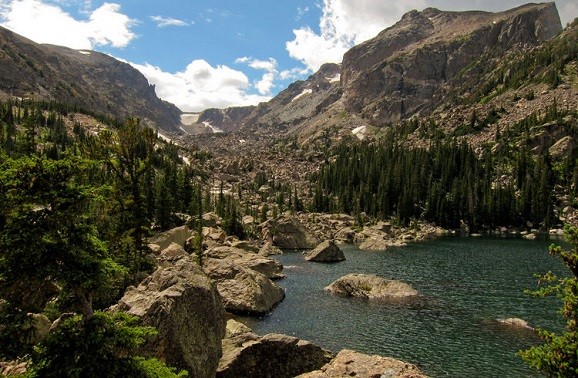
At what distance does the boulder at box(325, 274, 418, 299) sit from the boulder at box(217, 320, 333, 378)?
22.2m

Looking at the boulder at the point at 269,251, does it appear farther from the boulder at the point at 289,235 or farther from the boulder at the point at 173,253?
the boulder at the point at 173,253

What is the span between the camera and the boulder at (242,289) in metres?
42.3

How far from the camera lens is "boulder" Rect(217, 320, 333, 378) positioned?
84.2 feet

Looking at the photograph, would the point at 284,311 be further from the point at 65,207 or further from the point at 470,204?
the point at 470,204

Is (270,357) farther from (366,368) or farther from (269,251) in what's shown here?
(269,251)

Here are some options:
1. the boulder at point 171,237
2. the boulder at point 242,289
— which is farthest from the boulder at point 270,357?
the boulder at point 171,237

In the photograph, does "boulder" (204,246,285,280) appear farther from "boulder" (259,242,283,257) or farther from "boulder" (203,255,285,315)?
"boulder" (259,242,283,257)

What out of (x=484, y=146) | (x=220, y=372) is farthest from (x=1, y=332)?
(x=484, y=146)

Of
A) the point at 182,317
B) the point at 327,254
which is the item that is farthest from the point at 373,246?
the point at 182,317

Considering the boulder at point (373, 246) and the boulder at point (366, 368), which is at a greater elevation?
the boulder at point (366, 368)

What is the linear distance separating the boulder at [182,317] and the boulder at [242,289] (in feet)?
49.9

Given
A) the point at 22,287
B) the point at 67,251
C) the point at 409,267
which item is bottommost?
the point at 409,267

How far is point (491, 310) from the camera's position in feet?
145

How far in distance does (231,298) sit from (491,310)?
2625cm
